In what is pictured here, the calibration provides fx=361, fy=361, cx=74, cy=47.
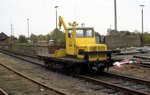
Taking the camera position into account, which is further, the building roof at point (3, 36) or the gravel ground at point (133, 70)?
the building roof at point (3, 36)

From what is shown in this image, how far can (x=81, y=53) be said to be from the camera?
1891 cm

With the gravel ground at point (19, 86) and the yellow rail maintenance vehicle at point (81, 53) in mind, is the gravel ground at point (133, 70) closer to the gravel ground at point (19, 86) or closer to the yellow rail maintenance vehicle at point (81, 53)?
the yellow rail maintenance vehicle at point (81, 53)

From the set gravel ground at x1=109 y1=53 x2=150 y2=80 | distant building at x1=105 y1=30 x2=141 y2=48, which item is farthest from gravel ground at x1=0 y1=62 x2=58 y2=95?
distant building at x1=105 y1=30 x2=141 y2=48

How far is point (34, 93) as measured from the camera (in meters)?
13.6

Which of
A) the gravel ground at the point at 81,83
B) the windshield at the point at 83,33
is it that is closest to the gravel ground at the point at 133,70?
the gravel ground at the point at 81,83

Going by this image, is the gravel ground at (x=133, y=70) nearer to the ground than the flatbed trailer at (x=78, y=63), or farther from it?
nearer to the ground

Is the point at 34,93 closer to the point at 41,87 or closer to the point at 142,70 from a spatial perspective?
the point at 41,87

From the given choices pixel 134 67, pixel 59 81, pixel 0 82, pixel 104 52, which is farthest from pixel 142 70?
A: pixel 0 82

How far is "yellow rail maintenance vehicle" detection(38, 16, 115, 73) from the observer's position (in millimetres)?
18688

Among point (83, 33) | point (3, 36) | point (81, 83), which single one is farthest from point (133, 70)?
point (3, 36)

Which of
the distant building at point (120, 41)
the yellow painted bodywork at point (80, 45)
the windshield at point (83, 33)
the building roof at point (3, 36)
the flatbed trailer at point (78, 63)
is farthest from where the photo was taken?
the building roof at point (3, 36)

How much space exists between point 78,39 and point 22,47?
29673mm

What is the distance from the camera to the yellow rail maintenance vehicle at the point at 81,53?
18.7m

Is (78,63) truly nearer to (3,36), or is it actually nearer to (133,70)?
(133,70)
